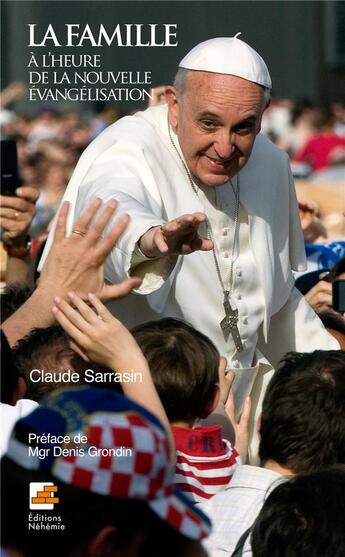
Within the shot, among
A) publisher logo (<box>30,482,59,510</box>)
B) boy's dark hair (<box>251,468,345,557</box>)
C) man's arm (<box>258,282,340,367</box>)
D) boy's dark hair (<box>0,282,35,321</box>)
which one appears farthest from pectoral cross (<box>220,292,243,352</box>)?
publisher logo (<box>30,482,59,510</box>)

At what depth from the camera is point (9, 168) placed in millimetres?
4465

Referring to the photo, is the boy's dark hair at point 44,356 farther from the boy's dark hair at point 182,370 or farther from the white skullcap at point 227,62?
the white skullcap at point 227,62

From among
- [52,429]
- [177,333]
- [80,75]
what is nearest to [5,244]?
[80,75]

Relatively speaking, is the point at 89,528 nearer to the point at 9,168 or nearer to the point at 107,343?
the point at 107,343

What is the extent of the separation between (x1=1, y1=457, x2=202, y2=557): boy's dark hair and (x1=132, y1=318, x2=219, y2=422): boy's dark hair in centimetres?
142

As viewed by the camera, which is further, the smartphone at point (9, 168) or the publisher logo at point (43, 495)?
the smartphone at point (9, 168)

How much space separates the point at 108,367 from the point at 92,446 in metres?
1.19

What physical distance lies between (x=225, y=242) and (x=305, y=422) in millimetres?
1319

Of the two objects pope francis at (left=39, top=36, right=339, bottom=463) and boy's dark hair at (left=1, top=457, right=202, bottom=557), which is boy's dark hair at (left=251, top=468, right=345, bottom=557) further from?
pope francis at (left=39, top=36, right=339, bottom=463)

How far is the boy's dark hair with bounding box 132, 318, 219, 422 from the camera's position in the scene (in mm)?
3271

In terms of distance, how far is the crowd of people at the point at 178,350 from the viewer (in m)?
1.84

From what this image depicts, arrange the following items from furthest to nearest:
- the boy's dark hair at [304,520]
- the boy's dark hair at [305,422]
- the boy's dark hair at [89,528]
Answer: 1. the boy's dark hair at [305,422]
2. the boy's dark hair at [304,520]
3. the boy's dark hair at [89,528]

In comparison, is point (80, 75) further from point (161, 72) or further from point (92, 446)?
point (92, 446)

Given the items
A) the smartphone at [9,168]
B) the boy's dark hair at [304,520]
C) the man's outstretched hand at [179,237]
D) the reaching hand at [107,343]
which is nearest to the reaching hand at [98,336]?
the reaching hand at [107,343]
